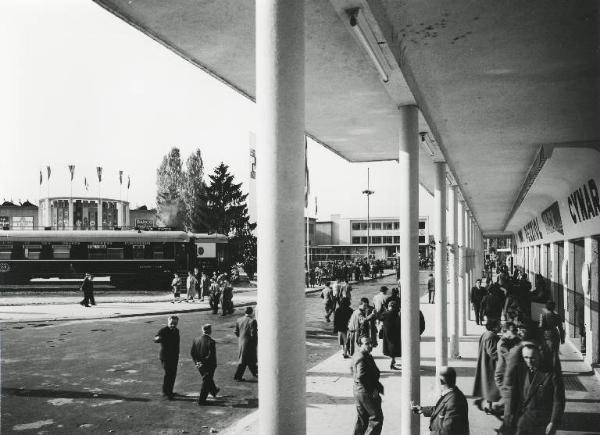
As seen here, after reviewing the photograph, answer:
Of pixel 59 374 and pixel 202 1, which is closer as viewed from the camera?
pixel 202 1

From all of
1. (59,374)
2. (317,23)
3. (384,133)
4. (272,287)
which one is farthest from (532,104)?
(59,374)

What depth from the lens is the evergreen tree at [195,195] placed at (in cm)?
6053

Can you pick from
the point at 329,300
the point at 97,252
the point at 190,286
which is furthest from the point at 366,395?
the point at 97,252

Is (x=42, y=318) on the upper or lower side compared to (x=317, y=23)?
lower

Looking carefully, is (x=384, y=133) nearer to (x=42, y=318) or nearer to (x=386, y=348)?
(x=386, y=348)

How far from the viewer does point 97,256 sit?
32.5 meters

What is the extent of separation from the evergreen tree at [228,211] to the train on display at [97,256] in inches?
900

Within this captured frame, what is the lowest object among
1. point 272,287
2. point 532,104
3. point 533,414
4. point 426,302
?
point 426,302

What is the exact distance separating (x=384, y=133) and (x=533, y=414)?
673 centimetres

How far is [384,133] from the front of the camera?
1068cm

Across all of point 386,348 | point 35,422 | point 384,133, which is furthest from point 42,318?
point 384,133

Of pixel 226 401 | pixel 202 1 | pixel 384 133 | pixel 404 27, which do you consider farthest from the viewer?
pixel 384 133

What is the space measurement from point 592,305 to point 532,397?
25.8 ft

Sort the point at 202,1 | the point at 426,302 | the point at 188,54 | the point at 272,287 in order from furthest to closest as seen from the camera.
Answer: the point at 426,302 < the point at 188,54 < the point at 202,1 < the point at 272,287
